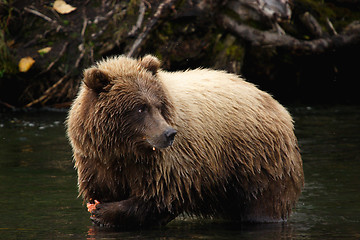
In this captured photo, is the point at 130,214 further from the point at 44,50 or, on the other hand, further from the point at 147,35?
the point at 44,50

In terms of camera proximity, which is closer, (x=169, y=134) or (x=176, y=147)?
(x=169, y=134)

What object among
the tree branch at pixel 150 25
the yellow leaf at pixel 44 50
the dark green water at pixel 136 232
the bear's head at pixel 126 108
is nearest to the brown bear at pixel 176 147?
the bear's head at pixel 126 108

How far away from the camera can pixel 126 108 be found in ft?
18.9

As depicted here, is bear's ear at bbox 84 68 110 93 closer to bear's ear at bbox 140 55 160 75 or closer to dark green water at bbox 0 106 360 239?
bear's ear at bbox 140 55 160 75

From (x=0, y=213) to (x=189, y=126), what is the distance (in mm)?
2389

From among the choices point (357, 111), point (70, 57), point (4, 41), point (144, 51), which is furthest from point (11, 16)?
point (357, 111)

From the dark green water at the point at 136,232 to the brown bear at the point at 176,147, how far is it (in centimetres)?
25

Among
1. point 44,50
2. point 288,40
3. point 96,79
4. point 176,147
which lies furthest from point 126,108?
point 44,50

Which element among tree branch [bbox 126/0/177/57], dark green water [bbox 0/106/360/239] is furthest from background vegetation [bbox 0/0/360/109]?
dark green water [bbox 0/106/360/239]

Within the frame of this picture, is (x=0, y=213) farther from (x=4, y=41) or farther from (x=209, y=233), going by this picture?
(x=4, y=41)

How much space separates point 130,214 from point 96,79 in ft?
4.43

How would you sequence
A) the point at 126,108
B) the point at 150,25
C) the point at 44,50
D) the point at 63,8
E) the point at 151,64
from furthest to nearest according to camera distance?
the point at 63,8 → the point at 44,50 → the point at 150,25 → the point at 151,64 → the point at 126,108

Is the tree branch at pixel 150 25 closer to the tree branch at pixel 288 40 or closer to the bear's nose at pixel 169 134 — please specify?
the tree branch at pixel 288 40

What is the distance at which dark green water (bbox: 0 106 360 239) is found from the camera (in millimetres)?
6211
